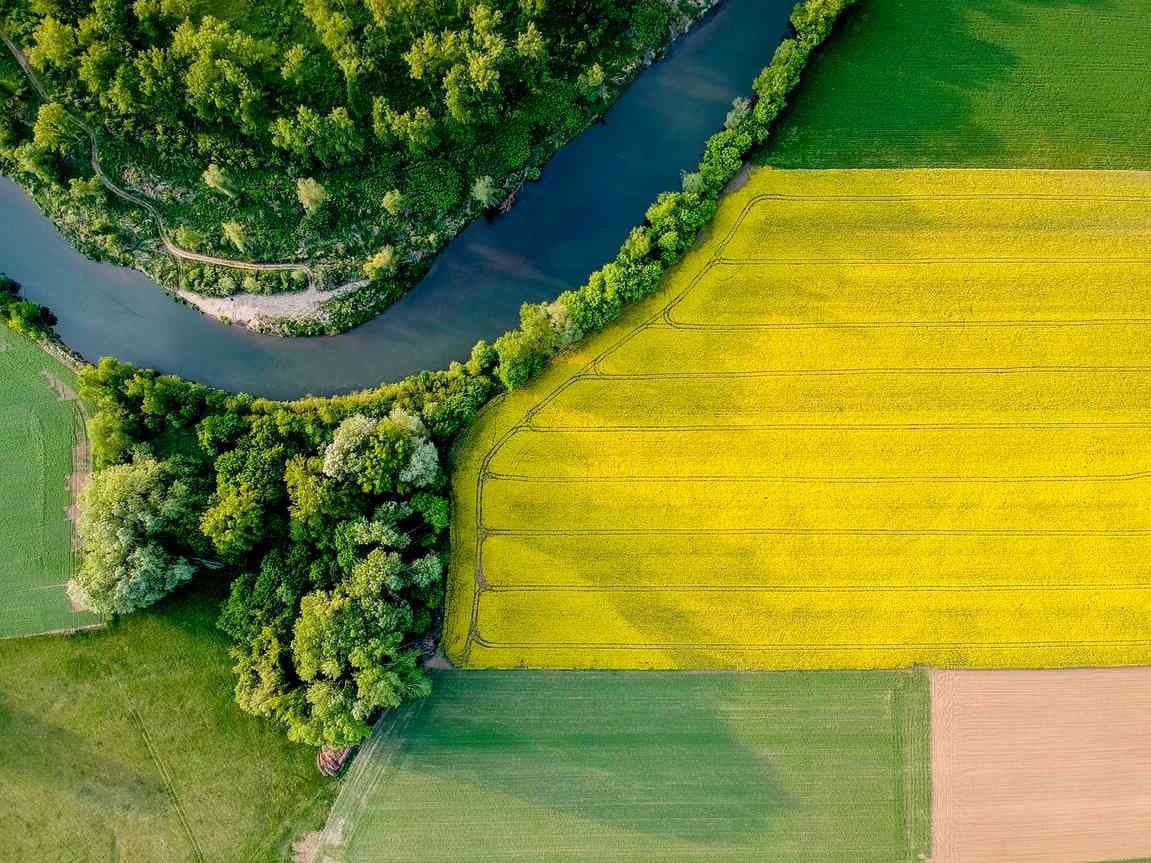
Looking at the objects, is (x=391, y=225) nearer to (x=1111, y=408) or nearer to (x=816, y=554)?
(x=816, y=554)

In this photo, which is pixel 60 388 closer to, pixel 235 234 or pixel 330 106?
pixel 235 234

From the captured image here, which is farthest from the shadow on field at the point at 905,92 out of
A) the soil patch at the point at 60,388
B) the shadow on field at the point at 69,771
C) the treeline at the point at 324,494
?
the shadow on field at the point at 69,771

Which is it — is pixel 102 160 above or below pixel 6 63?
below

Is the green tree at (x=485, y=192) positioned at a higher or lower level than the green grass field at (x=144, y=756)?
higher

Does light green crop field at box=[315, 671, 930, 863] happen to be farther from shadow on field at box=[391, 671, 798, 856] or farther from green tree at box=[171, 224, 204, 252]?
green tree at box=[171, 224, 204, 252]

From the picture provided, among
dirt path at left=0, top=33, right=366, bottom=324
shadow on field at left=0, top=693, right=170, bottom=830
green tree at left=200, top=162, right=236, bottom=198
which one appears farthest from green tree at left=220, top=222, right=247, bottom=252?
shadow on field at left=0, top=693, right=170, bottom=830

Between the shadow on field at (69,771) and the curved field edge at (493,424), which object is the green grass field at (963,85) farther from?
the shadow on field at (69,771)

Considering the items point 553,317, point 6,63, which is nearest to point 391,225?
point 553,317
